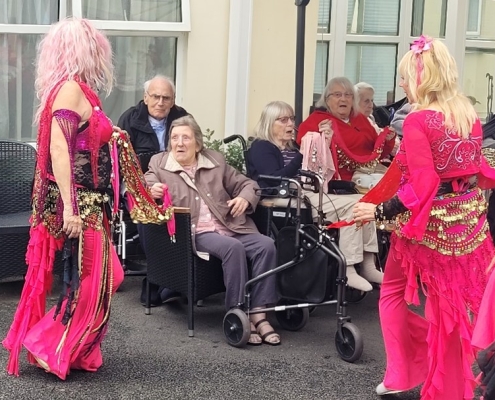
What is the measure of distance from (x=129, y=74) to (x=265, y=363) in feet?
11.5


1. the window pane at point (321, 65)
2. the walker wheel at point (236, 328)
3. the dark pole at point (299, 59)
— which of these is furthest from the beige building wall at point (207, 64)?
the walker wheel at point (236, 328)

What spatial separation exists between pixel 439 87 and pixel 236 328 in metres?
2.02

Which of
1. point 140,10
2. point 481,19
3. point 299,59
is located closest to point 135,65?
point 140,10

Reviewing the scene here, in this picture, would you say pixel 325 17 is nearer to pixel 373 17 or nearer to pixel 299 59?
pixel 373 17

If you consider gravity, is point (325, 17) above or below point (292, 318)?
above

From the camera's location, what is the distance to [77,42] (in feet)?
15.9

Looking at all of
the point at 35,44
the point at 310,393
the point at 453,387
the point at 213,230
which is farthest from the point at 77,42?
the point at 35,44

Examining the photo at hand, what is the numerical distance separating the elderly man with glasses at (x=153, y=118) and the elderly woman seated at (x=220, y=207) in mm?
804

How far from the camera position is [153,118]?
23.8ft

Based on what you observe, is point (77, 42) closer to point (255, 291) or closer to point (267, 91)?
point (255, 291)

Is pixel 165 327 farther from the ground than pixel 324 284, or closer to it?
closer to it

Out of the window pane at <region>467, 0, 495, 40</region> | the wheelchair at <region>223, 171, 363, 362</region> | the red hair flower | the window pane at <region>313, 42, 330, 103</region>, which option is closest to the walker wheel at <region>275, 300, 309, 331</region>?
the wheelchair at <region>223, 171, 363, 362</region>

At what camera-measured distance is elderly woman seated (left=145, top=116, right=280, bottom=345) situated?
5.92m

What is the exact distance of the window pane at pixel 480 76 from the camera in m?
11.2
